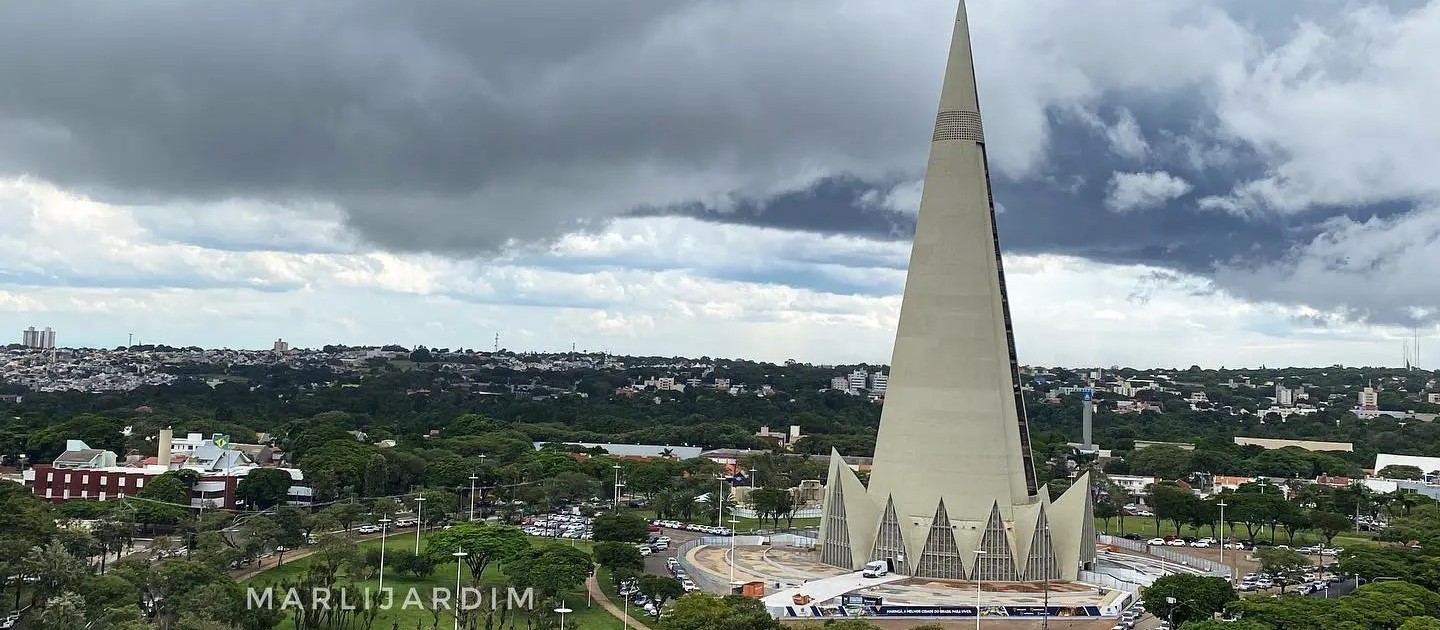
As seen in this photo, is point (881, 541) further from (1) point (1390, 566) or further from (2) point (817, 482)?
(2) point (817, 482)

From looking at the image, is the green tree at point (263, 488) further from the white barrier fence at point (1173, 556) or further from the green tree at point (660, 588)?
the white barrier fence at point (1173, 556)

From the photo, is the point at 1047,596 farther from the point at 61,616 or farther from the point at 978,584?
the point at 61,616

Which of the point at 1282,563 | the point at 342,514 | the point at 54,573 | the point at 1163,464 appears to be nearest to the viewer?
the point at 54,573

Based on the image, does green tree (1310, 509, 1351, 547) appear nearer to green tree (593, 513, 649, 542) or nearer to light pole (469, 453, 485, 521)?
green tree (593, 513, 649, 542)

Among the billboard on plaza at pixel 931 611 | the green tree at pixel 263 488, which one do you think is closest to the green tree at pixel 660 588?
the billboard on plaza at pixel 931 611

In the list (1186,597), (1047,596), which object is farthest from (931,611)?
(1186,597)

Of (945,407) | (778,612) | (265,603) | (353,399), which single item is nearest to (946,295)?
(945,407)
